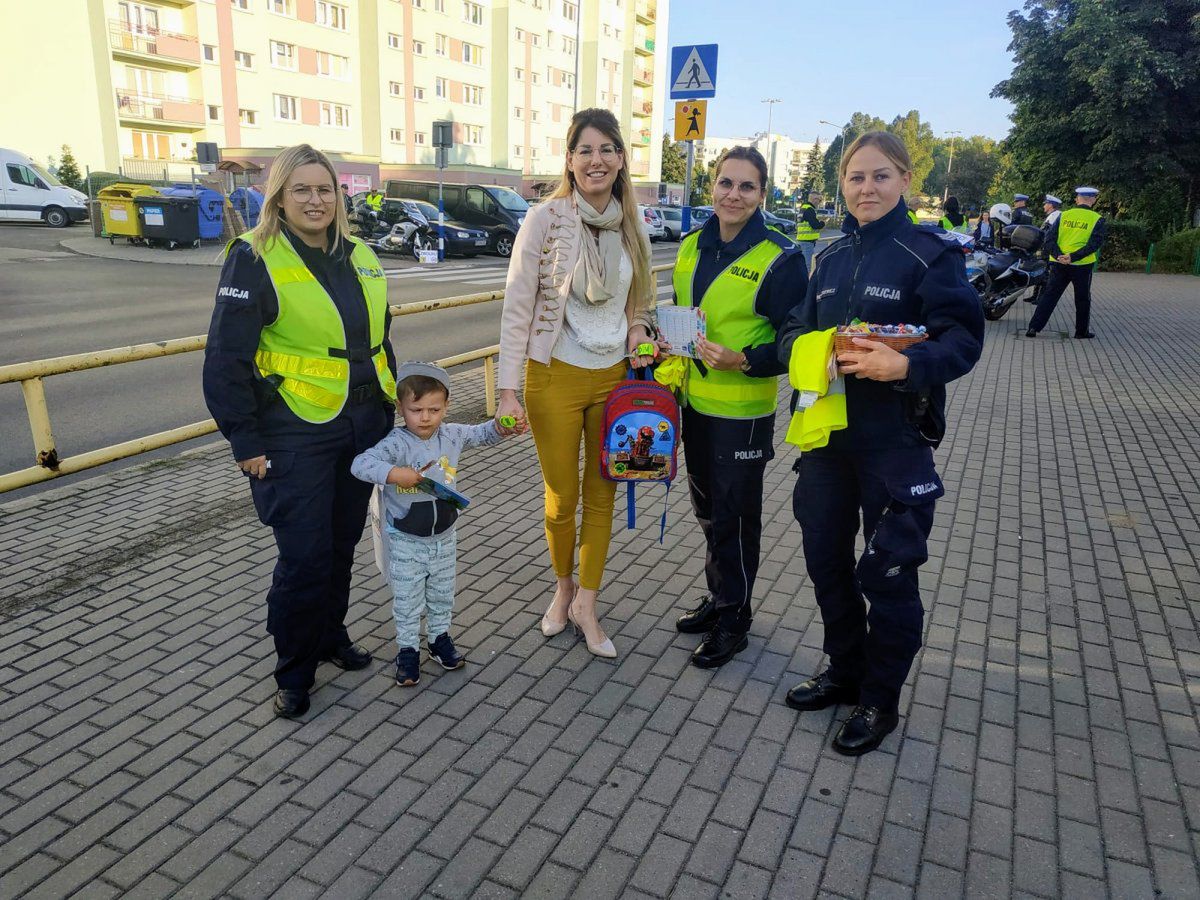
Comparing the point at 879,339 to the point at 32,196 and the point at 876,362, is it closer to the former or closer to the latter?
the point at 876,362

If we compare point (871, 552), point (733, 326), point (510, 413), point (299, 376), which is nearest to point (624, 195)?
point (733, 326)

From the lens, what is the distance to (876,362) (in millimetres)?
2756

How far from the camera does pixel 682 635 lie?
4.02 meters

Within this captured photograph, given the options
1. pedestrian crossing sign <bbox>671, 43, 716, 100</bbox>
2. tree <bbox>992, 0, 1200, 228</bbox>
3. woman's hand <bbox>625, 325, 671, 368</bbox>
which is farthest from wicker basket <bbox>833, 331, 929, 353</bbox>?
tree <bbox>992, 0, 1200, 228</bbox>

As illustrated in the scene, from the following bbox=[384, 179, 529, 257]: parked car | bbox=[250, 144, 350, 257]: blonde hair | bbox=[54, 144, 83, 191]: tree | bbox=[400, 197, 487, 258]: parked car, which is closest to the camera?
bbox=[250, 144, 350, 257]: blonde hair

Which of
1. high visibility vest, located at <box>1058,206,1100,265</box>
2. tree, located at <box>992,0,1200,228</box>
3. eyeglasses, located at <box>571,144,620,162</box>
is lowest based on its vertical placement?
high visibility vest, located at <box>1058,206,1100,265</box>

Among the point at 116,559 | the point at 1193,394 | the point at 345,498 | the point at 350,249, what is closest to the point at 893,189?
the point at 350,249

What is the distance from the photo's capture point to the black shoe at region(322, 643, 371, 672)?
11.9ft

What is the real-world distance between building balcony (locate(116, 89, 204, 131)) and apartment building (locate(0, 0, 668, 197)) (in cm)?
7

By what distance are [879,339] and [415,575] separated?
197cm

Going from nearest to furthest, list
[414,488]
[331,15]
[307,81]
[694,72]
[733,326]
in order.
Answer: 1. [414,488]
2. [733,326]
3. [694,72]
4. [307,81]
5. [331,15]

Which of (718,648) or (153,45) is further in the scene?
(153,45)

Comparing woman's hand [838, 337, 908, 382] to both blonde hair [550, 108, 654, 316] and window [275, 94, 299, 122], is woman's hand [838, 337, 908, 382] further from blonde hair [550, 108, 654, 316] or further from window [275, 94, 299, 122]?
window [275, 94, 299, 122]

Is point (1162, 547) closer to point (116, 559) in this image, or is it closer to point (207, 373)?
point (207, 373)
